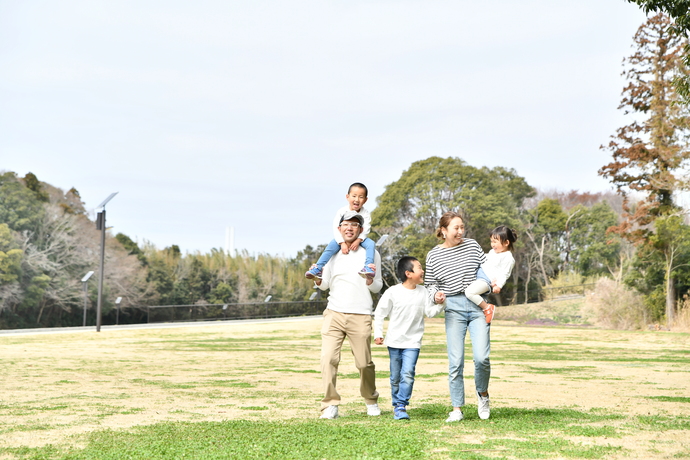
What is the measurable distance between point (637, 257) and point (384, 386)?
20.9 meters

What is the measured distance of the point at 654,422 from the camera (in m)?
5.52

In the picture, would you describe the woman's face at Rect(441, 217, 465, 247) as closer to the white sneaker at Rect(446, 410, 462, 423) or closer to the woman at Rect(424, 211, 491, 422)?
the woman at Rect(424, 211, 491, 422)

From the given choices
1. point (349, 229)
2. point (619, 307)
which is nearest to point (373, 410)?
point (349, 229)

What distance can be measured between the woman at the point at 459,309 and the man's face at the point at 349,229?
2.08 feet

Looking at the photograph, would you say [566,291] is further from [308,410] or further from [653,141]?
[308,410]

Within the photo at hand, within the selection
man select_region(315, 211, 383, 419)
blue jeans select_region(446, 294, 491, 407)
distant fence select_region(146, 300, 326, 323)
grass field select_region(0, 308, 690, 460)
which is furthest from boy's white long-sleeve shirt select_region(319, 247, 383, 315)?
distant fence select_region(146, 300, 326, 323)

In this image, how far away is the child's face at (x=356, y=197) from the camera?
582 cm

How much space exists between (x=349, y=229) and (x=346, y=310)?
0.62m

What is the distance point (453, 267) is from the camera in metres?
5.64

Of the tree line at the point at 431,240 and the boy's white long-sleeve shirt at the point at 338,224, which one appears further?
the tree line at the point at 431,240

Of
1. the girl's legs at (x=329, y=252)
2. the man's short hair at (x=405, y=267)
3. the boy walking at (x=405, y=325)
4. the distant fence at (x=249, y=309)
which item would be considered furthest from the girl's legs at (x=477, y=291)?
the distant fence at (x=249, y=309)

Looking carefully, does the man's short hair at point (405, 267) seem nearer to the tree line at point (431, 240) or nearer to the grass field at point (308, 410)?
the grass field at point (308, 410)

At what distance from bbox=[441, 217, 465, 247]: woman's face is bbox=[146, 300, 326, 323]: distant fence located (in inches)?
1299

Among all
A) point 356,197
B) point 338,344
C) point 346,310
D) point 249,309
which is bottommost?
point 249,309
